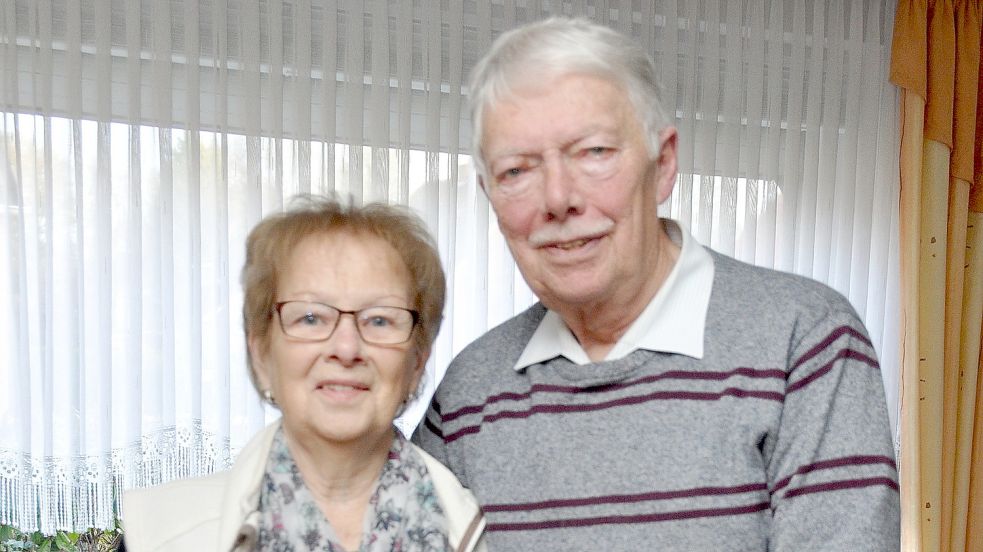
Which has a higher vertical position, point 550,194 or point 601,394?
point 550,194

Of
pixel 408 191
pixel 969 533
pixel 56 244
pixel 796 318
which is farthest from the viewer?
pixel 969 533

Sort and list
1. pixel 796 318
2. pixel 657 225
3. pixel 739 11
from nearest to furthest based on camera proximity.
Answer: pixel 796 318 → pixel 657 225 → pixel 739 11

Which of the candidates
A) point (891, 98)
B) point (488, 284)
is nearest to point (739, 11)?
point (891, 98)

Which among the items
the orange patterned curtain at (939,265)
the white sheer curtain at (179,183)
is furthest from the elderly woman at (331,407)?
the orange patterned curtain at (939,265)

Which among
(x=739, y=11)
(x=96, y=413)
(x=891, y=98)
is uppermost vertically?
(x=739, y=11)

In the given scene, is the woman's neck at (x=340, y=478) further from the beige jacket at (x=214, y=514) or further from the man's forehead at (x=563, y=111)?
the man's forehead at (x=563, y=111)

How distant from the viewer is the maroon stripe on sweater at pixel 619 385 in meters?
1.26

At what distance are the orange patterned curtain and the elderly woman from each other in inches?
108

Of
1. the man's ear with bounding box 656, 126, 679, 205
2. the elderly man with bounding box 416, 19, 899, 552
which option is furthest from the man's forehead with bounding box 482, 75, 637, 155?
the man's ear with bounding box 656, 126, 679, 205

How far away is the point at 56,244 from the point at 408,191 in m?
1.04

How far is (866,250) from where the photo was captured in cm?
375

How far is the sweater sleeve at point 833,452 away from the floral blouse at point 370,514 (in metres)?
0.47

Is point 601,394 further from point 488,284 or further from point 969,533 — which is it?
point 969,533

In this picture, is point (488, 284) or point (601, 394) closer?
point (601, 394)
